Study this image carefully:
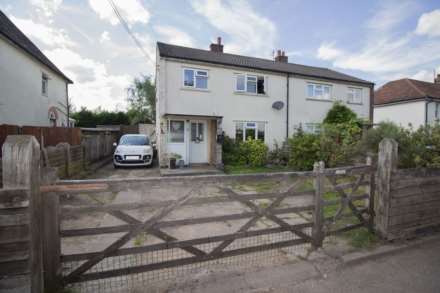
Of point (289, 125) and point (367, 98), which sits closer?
point (289, 125)

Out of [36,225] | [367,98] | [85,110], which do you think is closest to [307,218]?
[36,225]

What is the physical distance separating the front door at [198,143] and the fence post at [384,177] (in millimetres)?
9079

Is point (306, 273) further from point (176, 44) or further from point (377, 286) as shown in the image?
point (176, 44)

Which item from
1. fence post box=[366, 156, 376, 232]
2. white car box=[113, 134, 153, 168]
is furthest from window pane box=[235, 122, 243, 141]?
fence post box=[366, 156, 376, 232]

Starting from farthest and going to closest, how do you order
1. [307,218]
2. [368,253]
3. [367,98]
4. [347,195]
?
[367,98]
[307,218]
[347,195]
[368,253]

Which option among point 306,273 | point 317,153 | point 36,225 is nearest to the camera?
point 36,225

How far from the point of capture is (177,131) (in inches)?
454

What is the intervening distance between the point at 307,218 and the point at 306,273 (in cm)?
222

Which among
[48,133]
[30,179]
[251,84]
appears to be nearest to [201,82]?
[251,84]

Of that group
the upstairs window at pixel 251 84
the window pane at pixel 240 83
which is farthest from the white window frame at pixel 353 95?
the window pane at pixel 240 83

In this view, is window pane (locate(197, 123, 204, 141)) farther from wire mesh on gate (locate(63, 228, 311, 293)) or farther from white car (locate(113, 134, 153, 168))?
wire mesh on gate (locate(63, 228, 311, 293))

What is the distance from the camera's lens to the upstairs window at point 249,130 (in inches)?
512

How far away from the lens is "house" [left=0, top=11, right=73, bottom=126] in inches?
382

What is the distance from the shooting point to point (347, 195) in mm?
3672
